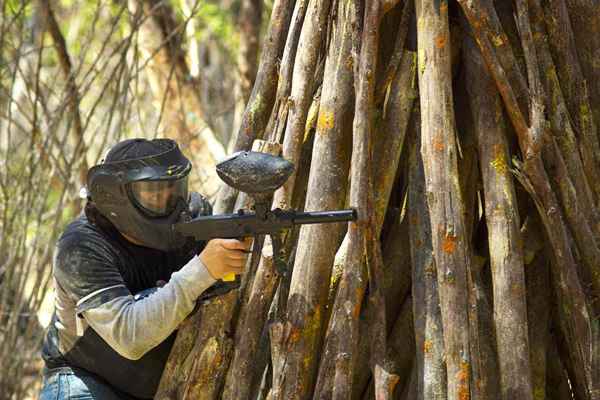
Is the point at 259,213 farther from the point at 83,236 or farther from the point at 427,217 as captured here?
the point at 83,236

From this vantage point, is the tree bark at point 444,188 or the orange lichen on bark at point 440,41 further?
the orange lichen on bark at point 440,41

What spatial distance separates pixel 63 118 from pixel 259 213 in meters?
5.32

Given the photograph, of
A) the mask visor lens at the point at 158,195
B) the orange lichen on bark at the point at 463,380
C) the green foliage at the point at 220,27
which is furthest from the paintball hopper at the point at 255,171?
the green foliage at the point at 220,27

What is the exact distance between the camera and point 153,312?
385 centimetres

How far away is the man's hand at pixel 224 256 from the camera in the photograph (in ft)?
12.4

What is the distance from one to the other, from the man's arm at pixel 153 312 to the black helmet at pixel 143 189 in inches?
12.0

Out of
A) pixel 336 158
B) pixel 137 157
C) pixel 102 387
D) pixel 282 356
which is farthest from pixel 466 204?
pixel 102 387

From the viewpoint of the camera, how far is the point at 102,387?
13.9 feet

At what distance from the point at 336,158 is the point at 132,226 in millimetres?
833

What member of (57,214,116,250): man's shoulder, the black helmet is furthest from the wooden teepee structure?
(57,214,116,250): man's shoulder

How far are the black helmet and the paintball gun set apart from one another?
312 millimetres

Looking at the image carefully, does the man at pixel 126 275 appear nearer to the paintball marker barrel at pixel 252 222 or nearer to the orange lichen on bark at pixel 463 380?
the paintball marker barrel at pixel 252 222

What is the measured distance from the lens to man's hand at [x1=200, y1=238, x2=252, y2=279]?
3.77m

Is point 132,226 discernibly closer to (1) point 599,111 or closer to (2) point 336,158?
(2) point 336,158
